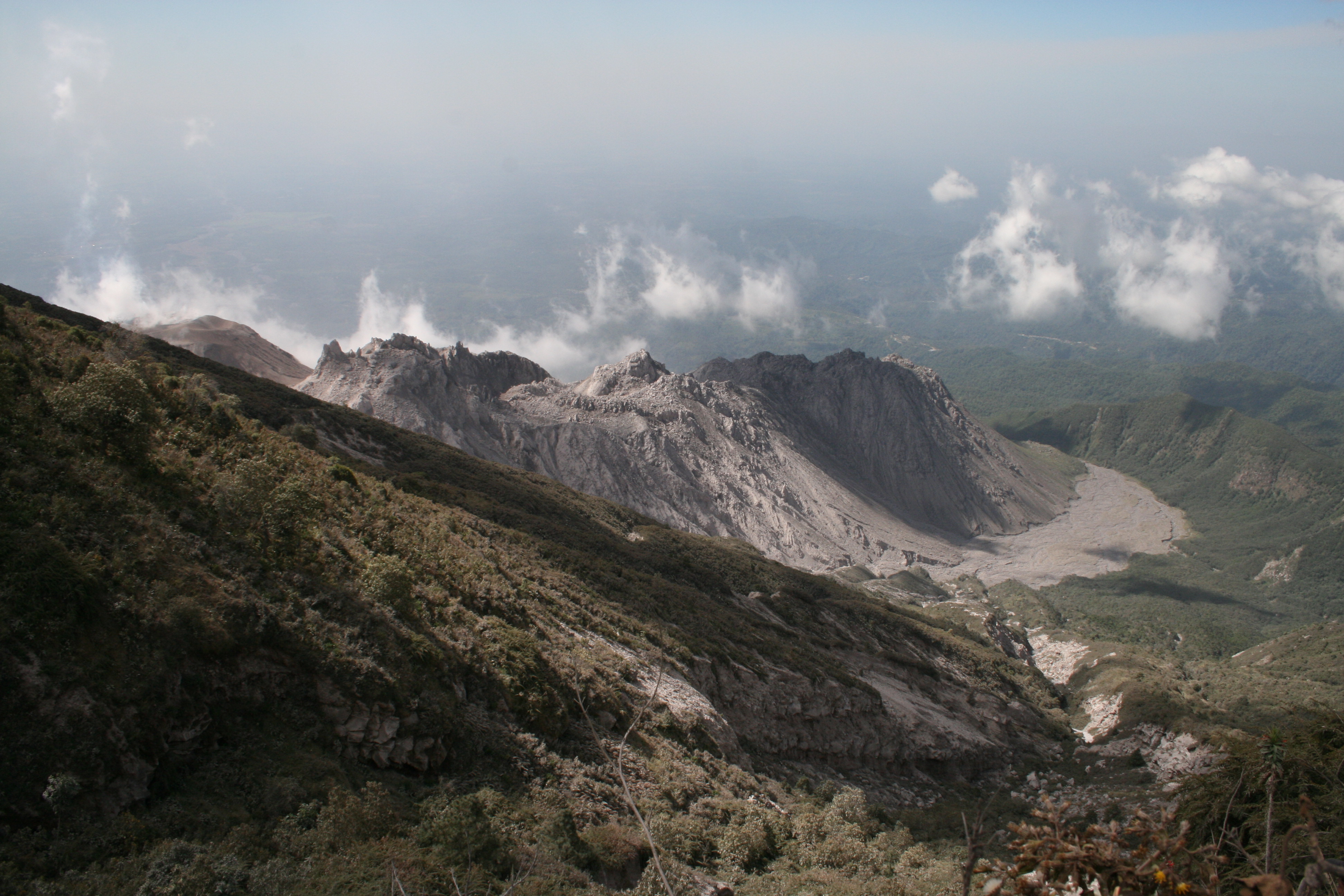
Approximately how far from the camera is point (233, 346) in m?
120

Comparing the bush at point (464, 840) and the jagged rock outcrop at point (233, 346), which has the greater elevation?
the jagged rock outcrop at point (233, 346)

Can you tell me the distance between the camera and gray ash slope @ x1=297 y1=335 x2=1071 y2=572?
10425cm

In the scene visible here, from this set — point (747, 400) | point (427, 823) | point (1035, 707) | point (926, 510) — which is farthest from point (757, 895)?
point (926, 510)

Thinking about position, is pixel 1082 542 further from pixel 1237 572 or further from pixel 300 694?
pixel 300 694

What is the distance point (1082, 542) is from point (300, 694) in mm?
168632

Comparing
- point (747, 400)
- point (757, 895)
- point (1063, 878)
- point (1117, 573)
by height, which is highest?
Result: point (747, 400)

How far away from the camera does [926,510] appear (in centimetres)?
15150

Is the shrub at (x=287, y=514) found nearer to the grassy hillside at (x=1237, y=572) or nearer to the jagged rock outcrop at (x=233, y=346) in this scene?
the grassy hillside at (x=1237, y=572)

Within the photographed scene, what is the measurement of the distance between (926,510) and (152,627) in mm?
153485

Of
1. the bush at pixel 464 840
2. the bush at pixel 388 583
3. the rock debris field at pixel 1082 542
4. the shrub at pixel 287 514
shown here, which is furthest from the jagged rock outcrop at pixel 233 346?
the rock debris field at pixel 1082 542

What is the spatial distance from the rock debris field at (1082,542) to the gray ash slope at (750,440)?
357 centimetres

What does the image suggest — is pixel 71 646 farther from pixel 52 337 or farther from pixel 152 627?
pixel 52 337

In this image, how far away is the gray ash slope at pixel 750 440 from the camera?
104250mm

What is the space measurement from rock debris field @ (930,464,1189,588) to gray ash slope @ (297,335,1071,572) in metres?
3.57
